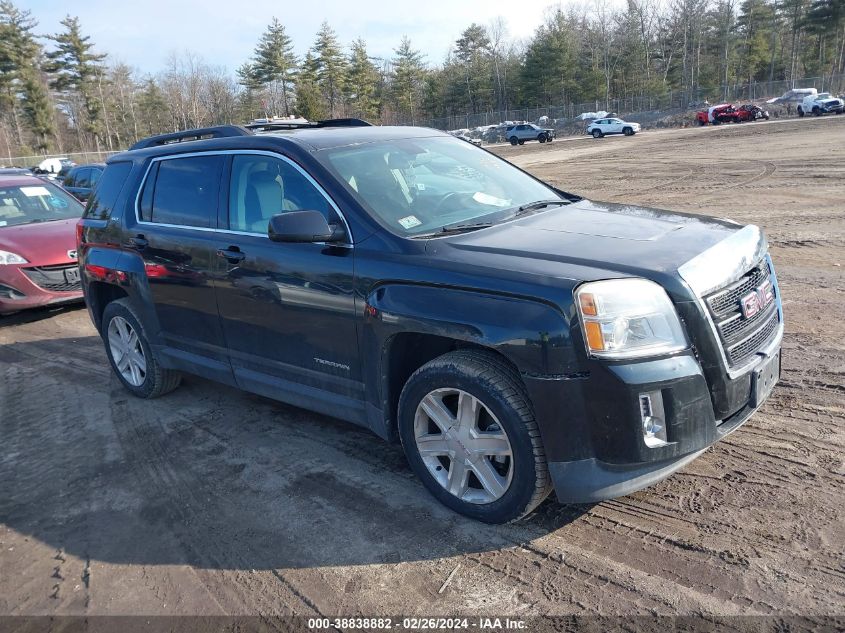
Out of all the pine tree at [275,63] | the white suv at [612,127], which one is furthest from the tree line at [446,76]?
the white suv at [612,127]

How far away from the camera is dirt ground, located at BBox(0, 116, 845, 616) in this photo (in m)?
2.89

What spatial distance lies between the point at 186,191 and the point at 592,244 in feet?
9.85

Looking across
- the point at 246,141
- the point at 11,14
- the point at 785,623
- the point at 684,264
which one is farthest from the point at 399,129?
the point at 11,14

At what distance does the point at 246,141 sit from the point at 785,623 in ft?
12.8

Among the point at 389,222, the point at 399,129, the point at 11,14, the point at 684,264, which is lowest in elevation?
the point at 684,264

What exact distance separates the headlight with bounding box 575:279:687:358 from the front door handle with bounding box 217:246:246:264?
2.30 m

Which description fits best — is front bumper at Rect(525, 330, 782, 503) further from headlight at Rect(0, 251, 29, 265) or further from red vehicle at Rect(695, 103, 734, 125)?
red vehicle at Rect(695, 103, 734, 125)


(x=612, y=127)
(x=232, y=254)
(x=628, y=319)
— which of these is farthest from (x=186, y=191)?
(x=612, y=127)

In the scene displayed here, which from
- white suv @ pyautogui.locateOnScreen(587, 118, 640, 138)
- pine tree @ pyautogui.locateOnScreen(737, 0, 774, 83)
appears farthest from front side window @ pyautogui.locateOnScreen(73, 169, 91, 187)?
pine tree @ pyautogui.locateOnScreen(737, 0, 774, 83)

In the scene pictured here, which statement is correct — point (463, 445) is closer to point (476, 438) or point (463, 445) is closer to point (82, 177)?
point (476, 438)

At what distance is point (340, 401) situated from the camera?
3914 mm

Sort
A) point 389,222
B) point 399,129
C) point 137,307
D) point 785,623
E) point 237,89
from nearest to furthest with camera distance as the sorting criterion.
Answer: point 785,623 < point 389,222 < point 399,129 < point 137,307 < point 237,89

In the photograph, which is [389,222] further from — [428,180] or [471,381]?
[471,381]

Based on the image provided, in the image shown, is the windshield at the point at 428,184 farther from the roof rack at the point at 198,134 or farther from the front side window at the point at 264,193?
the roof rack at the point at 198,134
